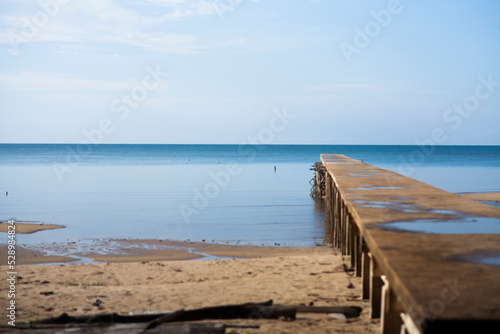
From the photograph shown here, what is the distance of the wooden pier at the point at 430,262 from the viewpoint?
1975 mm

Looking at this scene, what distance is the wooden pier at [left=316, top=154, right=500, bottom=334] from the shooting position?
1.98 m

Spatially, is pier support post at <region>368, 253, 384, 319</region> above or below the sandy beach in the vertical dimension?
above

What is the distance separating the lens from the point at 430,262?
Result: 2.81 meters

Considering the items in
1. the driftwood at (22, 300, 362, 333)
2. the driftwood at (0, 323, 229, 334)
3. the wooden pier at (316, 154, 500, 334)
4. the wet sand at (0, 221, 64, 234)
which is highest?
the wooden pier at (316, 154, 500, 334)

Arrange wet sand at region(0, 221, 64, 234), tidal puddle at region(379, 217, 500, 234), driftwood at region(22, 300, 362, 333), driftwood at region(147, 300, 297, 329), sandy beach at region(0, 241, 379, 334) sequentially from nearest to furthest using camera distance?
tidal puddle at region(379, 217, 500, 234) → driftwood at region(22, 300, 362, 333) → driftwood at region(147, 300, 297, 329) → sandy beach at region(0, 241, 379, 334) → wet sand at region(0, 221, 64, 234)

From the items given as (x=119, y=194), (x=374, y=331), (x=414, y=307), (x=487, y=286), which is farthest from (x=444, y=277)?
(x=119, y=194)

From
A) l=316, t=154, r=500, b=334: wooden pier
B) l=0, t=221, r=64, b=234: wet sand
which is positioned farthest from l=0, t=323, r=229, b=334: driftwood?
l=0, t=221, r=64, b=234: wet sand

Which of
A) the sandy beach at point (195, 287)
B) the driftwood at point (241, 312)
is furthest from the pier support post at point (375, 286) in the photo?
the driftwood at point (241, 312)

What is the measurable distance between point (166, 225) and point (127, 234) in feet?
5.48

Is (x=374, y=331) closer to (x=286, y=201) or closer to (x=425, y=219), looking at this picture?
(x=425, y=219)

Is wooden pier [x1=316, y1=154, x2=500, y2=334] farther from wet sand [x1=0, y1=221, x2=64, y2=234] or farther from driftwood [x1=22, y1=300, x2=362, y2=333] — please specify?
wet sand [x1=0, y1=221, x2=64, y2=234]

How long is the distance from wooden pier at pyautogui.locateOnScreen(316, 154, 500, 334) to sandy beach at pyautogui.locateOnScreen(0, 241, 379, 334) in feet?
2.29

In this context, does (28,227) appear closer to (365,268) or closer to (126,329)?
(365,268)

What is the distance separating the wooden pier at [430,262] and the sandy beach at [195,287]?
2.29 ft
